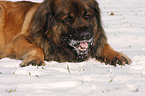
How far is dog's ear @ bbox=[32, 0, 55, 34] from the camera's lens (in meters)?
3.68

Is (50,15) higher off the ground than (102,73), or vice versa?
(50,15)

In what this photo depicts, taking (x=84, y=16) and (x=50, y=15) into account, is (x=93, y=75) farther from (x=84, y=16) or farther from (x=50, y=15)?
(x=50, y=15)

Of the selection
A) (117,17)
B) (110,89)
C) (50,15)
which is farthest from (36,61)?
(117,17)

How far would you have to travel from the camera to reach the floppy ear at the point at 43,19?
3691 mm

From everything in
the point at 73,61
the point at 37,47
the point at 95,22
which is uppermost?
the point at 95,22

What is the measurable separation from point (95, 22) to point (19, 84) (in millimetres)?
1907

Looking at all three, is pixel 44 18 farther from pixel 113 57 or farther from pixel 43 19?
pixel 113 57

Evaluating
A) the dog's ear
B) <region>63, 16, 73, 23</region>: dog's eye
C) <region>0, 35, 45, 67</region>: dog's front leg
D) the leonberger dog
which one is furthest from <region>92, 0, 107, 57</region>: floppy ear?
<region>0, 35, 45, 67</region>: dog's front leg

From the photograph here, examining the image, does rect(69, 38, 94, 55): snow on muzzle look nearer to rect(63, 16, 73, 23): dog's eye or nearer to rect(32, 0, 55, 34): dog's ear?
rect(63, 16, 73, 23): dog's eye

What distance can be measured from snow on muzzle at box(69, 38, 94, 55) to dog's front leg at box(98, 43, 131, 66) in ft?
1.20

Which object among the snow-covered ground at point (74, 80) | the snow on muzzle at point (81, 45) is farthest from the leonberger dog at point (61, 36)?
the snow-covered ground at point (74, 80)

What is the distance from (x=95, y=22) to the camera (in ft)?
12.5

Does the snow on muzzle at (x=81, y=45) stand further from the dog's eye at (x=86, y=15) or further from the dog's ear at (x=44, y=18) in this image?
the dog's ear at (x=44, y=18)

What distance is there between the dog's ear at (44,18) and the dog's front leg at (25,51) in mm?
262
